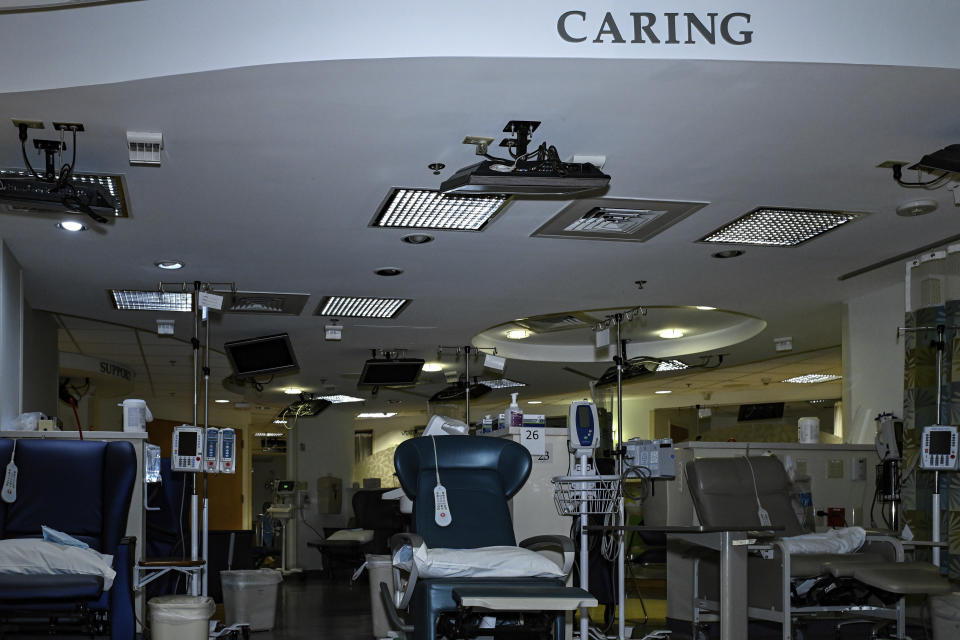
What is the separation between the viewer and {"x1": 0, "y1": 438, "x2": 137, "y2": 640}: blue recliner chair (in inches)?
193

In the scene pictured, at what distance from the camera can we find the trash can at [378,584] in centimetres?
655

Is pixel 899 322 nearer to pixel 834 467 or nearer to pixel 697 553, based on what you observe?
pixel 834 467

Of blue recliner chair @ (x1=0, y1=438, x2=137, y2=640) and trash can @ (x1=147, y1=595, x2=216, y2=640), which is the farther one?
trash can @ (x1=147, y1=595, x2=216, y2=640)

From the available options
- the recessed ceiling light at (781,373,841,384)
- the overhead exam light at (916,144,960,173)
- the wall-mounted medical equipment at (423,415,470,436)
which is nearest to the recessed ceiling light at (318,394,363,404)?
the recessed ceiling light at (781,373,841,384)

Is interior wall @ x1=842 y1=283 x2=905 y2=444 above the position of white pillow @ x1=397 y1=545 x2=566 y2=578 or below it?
above

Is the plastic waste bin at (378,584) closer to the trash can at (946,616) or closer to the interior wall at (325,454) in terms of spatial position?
the trash can at (946,616)

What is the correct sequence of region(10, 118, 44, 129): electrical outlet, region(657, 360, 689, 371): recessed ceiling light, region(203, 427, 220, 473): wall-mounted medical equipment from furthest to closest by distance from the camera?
1. region(657, 360, 689, 371): recessed ceiling light
2. region(203, 427, 220, 473): wall-mounted medical equipment
3. region(10, 118, 44, 129): electrical outlet

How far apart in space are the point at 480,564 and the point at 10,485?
2.60m

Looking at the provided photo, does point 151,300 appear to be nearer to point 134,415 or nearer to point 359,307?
point 359,307

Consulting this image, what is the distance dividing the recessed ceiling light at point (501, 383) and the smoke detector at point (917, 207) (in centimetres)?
847

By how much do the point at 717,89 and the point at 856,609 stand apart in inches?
119

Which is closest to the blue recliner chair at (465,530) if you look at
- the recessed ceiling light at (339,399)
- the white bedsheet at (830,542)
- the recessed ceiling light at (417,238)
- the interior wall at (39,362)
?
the white bedsheet at (830,542)

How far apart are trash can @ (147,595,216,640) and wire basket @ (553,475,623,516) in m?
2.09

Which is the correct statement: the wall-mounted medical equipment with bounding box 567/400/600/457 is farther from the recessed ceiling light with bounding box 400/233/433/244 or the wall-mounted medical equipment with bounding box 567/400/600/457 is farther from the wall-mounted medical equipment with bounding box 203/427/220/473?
the wall-mounted medical equipment with bounding box 203/427/220/473
